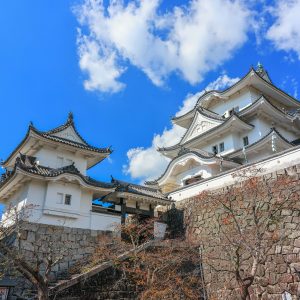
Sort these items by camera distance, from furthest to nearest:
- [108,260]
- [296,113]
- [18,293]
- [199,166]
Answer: [296,113] → [199,166] → [108,260] → [18,293]

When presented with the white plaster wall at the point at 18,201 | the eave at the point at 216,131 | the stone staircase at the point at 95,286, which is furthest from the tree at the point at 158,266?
the eave at the point at 216,131

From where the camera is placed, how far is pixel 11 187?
15250mm

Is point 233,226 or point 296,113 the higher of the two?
point 296,113

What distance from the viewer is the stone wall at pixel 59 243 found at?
1251 centimetres

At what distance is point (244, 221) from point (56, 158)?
9854mm

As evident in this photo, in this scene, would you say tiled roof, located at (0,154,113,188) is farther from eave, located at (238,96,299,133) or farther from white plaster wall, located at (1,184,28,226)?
eave, located at (238,96,299,133)

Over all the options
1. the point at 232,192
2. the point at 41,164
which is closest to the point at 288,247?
the point at 232,192

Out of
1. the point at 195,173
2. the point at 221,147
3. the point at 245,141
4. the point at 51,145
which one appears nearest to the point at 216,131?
the point at 221,147

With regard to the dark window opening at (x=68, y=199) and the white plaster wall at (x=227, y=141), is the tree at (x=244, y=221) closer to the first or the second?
the white plaster wall at (x=227, y=141)

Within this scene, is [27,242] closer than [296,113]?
Yes

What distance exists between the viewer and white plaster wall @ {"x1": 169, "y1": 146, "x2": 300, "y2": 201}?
1293 cm

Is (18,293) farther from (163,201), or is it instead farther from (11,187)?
(163,201)

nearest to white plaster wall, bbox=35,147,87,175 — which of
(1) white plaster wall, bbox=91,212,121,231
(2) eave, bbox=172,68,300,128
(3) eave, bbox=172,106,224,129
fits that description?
(1) white plaster wall, bbox=91,212,121,231

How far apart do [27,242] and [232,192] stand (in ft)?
29.1
